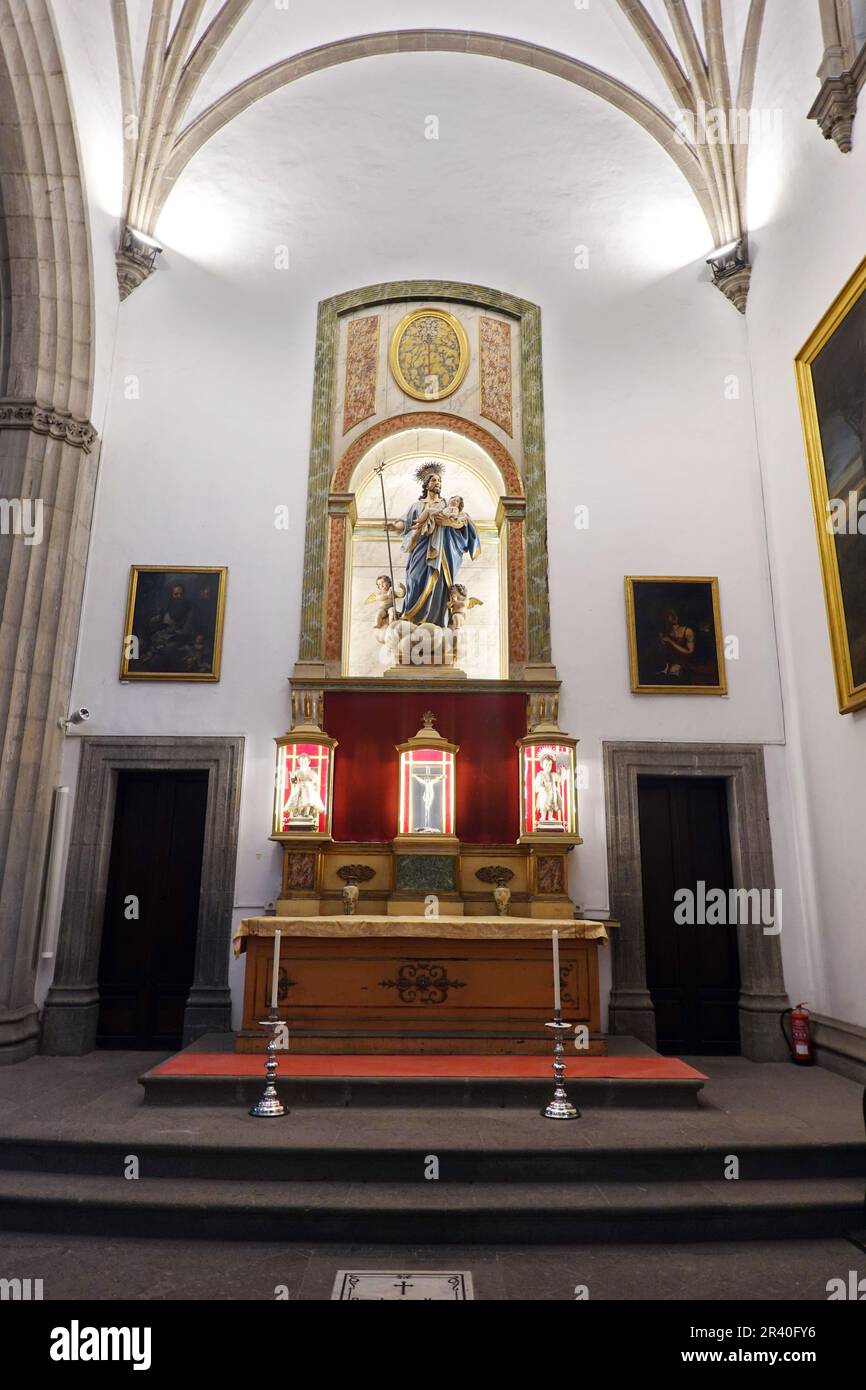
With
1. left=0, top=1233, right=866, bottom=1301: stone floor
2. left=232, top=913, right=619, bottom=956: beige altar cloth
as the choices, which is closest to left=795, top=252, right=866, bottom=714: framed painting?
left=232, top=913, right=619, bottom=956: beige altar cloth

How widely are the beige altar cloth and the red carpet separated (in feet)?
2.89

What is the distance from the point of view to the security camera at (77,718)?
318 inches

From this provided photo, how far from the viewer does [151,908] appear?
8.16m

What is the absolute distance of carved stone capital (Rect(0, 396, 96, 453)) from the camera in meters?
7.97

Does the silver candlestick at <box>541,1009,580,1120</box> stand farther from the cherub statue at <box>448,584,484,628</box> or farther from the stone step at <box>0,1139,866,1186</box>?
the cherub statue at <box>448,584,484,628</box>

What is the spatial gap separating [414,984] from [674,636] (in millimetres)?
4419

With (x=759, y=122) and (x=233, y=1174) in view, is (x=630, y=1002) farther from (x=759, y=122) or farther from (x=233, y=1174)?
(x=759, y=122)

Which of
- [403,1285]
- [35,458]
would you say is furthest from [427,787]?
[35,458]

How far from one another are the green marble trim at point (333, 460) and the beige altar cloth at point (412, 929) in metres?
2.92

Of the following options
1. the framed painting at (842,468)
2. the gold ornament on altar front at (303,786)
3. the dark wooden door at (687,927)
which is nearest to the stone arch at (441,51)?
the framed painting at (842,468)

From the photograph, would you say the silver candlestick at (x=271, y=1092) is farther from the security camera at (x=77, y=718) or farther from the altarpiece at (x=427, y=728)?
the security camera at (x=77, y=718)

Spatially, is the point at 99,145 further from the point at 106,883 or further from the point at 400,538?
the point at 106,883

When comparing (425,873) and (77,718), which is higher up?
(77,718)
